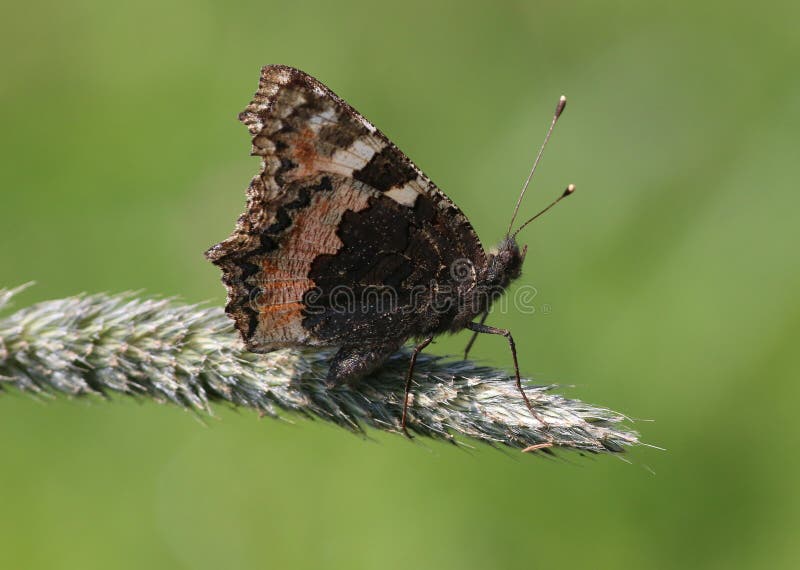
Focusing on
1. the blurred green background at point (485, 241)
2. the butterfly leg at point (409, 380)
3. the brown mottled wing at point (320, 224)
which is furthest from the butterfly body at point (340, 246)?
the blurred green background at point (485, 241)

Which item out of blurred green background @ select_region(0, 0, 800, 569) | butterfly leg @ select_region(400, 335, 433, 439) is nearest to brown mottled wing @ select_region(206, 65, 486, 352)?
butterfly leg @ select_region(400, 335, 433, 439)

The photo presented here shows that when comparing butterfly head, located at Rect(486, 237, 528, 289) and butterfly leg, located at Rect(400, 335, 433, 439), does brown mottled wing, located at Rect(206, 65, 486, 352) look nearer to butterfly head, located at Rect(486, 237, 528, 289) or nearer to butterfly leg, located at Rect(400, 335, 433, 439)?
butterfly head, located at Rect(486, 237, 528, 289)

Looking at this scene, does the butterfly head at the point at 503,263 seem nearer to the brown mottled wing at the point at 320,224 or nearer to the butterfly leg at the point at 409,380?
the brown mottled wing at the point at 320,224

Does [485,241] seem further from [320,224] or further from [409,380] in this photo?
[409,380]

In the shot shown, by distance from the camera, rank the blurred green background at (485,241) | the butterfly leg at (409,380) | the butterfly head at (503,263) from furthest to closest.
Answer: the blurred green background at (485,241) < the butterfly head at (503,263) < the butterfly leg at (409,380)

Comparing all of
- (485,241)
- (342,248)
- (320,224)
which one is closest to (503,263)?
(342,248)

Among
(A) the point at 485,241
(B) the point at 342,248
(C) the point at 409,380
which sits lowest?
(C) the point at 409,380
